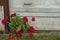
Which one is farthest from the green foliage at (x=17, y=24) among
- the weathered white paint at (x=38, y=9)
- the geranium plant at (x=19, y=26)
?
the weathered white paint at (x=38, y=9)

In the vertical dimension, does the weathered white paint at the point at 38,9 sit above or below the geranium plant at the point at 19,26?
above

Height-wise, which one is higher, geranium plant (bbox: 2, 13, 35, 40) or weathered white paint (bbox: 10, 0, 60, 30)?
weathered white paint (bbox: 10, 0, 60, 30)

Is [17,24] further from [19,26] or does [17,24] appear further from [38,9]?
[38,9]

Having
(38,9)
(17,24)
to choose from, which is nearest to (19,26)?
(17,24)

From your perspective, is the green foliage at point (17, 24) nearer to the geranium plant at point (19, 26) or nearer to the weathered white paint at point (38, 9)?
the geranium plant at point (19, 26)

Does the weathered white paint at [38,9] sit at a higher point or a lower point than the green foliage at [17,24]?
higher

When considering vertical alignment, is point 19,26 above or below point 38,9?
below

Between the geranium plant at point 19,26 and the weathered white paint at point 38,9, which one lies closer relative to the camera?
the geranium plant at point 19,26

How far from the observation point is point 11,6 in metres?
2.27

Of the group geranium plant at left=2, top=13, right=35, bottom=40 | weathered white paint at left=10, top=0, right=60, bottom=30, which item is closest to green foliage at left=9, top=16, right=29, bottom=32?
geranium plant at left=2, top=13, right=35, bottom=40

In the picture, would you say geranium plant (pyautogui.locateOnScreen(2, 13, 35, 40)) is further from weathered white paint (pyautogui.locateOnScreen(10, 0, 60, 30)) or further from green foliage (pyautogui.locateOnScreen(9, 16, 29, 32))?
weathered white paint (pyautogui.locateOnScreen(10, 0, 60, 30))

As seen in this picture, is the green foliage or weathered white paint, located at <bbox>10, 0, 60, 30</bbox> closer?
the green foliage

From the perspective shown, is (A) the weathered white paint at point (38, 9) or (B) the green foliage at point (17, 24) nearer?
(B) the green foliage at point (17, 24)

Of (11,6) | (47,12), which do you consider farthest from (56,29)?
(11,6)
